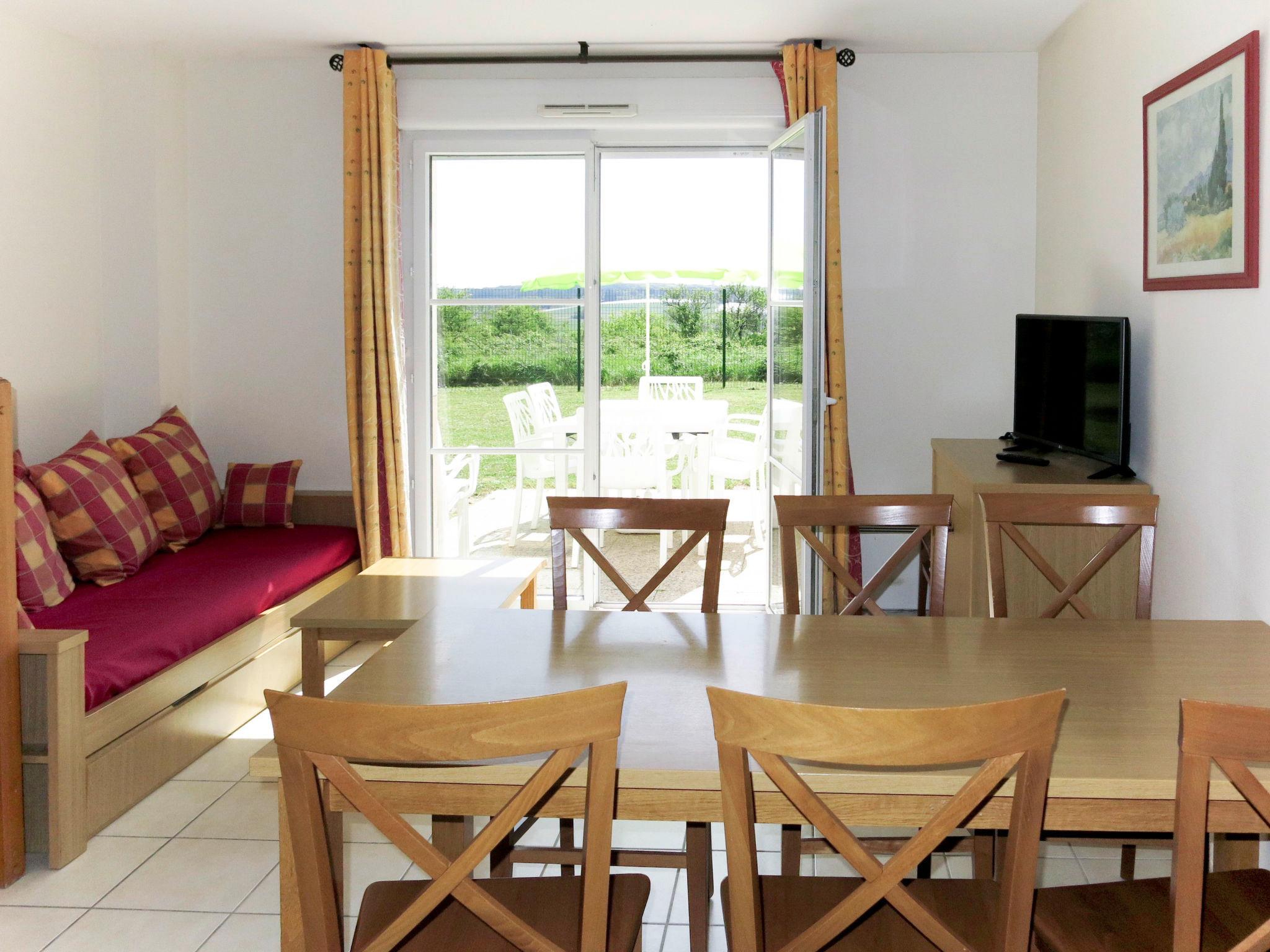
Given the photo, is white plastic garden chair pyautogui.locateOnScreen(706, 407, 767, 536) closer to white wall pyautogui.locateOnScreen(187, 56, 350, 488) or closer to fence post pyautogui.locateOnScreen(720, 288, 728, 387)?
fence post pyautogui.locateOnScreen(720, 288, 728, 387)

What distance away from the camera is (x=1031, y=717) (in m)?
1.53

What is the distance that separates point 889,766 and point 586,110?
14.3 feet

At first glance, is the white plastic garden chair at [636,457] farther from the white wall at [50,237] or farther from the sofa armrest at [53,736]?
the sofa armrest at [53,736]

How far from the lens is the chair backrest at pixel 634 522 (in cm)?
308

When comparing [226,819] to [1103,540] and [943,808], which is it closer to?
[943,808]

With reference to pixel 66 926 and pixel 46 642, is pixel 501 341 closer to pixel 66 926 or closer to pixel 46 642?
pixel 46 642

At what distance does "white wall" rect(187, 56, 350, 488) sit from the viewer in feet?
18.2

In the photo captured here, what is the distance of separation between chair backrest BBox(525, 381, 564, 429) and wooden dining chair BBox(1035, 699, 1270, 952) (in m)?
3.98

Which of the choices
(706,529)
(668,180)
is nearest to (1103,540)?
(706,529)

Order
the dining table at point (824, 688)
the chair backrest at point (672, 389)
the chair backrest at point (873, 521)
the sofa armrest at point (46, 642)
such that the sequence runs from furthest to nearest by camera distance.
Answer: the chair backrest at point (672, 389) → the sofa armrest at point (46, 642) → the chair backrest at point (873, 521) → the dining table at point (824, 688)

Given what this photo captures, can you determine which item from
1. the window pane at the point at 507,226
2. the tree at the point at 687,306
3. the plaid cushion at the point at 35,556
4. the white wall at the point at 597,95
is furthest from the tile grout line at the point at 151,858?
the tree at the point at 687,306

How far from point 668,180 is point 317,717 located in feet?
29.8

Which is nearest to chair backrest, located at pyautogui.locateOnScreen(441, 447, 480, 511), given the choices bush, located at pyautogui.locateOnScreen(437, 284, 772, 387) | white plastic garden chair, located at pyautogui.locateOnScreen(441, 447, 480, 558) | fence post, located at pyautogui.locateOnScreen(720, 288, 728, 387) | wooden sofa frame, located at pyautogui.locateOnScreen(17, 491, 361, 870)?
white plastic garden chair, located at pyautogui.locateOnScreen(441, 447, 480, 558)

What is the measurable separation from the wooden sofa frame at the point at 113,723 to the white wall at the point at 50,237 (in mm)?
1389
